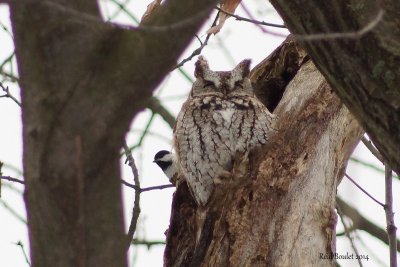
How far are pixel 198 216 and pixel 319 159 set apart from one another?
840mm

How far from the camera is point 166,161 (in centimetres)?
516

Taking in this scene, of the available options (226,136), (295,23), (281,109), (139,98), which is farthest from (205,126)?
(139,98)

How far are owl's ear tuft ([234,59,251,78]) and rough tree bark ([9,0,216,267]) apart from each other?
351 centimetres

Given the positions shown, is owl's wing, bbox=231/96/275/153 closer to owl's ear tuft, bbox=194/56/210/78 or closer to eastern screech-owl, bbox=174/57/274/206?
eastern screech-owl, bbox=174/57/274/206

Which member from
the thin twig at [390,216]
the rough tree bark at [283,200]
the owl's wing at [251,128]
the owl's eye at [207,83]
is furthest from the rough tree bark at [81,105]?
the owl's eye at [207,83]

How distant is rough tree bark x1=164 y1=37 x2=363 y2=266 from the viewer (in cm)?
374

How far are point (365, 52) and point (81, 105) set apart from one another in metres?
0.72

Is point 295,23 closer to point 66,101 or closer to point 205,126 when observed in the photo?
point 66,101

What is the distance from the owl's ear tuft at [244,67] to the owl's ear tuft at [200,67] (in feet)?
0.89

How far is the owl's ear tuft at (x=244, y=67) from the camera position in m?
5.05

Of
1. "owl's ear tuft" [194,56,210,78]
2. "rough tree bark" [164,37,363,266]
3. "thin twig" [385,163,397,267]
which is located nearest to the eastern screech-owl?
"rough tree bark" [164,37,363,266]

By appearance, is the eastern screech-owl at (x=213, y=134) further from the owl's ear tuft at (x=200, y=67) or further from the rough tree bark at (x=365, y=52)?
the rough tree bark at (x=365, y=52)

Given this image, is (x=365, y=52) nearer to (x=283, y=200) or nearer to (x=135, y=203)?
(x=135, y=203)

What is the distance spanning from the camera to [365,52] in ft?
5.53
